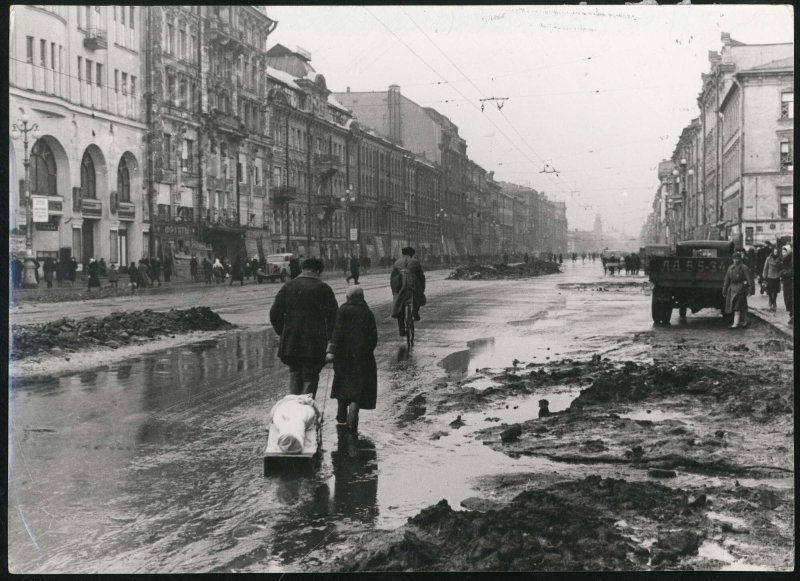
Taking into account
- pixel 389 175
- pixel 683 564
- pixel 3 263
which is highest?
pixel 389 175

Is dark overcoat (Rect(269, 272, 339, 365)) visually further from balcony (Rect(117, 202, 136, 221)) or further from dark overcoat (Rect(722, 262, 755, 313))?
balcony (Rect(117, 202, 136, 221))

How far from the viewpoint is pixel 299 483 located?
681 cm

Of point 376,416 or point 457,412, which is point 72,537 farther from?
point 457,412

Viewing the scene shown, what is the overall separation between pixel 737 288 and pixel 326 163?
3900 cm

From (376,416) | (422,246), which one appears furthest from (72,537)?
(422,246)

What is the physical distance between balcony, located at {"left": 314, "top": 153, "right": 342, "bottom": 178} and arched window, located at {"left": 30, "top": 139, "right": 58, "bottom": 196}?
20.3 meters

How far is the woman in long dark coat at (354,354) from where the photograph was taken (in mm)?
8430

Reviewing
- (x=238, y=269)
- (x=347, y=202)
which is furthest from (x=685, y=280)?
(x=238, y=269)

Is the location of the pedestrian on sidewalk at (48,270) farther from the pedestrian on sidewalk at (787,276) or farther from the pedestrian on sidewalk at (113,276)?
the pedestrian on sidewalk at (787,276)

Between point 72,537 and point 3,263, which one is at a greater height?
point 3,263

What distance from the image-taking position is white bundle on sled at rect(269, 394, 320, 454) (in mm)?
7012

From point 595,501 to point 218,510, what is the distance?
2.72 metres

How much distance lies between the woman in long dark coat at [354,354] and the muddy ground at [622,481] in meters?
0.80

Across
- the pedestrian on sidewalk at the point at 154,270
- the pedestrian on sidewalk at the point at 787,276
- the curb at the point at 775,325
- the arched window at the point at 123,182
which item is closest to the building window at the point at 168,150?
the arched window at the point at 123,182
